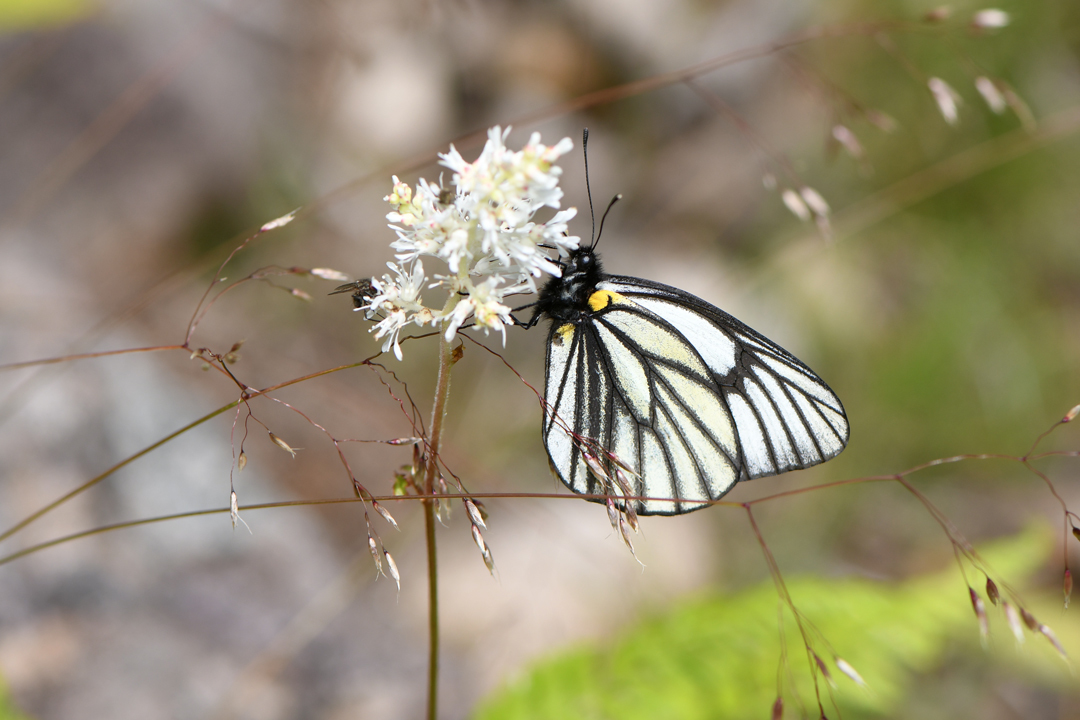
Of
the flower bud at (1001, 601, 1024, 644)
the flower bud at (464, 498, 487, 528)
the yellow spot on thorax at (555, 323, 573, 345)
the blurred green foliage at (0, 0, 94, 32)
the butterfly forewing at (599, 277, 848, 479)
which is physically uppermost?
the blurred green foliage at (0, 0, 94, 32)

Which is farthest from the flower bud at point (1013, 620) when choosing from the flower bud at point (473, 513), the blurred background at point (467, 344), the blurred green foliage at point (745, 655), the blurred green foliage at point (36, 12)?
the blurred green foliage at point (36, 12)

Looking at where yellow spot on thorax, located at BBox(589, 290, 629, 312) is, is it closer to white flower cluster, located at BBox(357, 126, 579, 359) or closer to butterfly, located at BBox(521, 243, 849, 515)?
butterfly, located at BBox(521, 243, 849, 515)

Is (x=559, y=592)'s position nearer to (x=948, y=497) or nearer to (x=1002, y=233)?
(x=948, y=497)

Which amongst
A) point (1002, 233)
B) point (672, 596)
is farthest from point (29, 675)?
point (1002, 233)

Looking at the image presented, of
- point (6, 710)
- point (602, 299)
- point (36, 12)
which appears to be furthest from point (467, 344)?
point (6, 710)

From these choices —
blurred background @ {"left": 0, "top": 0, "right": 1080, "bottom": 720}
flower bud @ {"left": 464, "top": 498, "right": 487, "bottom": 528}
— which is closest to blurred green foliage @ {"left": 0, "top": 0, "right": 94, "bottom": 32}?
blurred background @ {"left": 0, "top": 0, "right": 1080, "bottom": 720}
